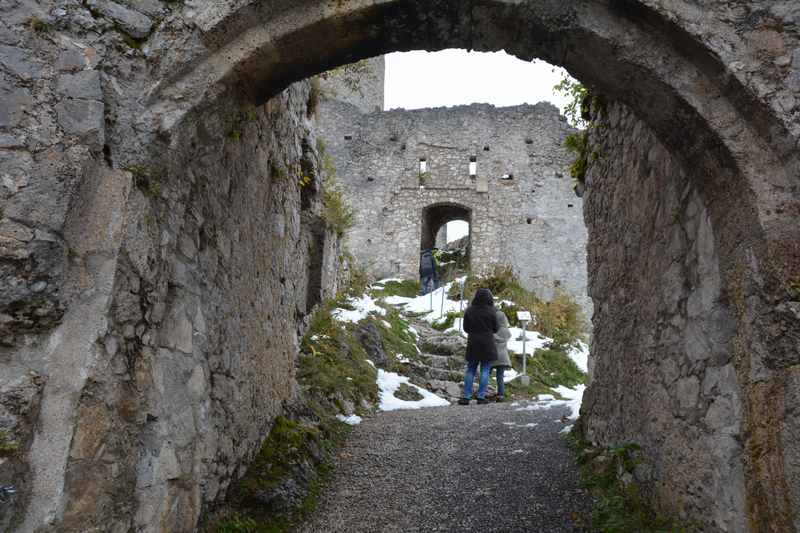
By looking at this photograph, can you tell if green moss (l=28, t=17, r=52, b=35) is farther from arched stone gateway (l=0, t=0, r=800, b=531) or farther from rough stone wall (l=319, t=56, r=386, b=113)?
rough stone wall (l=319, t=56, r=386, b=113)

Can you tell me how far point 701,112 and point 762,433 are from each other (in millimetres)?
1124

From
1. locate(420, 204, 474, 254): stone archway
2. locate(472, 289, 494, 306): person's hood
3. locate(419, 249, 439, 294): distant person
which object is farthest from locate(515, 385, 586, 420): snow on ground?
locate(420, 204, 474, 254): stone archway

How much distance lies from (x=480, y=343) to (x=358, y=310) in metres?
2.83

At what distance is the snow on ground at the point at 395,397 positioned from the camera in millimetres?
6668

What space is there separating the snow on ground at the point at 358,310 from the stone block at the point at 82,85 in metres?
6.13

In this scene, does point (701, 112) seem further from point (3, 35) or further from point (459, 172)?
point (459, 172)

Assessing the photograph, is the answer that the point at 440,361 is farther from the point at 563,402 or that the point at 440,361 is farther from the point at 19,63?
the point at 19,63

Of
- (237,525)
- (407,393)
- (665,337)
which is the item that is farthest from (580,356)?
(237,525)

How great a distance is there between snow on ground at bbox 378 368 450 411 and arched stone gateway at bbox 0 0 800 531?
3.97m

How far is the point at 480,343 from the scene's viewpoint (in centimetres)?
703

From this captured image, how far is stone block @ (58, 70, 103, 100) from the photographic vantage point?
1.93 meters

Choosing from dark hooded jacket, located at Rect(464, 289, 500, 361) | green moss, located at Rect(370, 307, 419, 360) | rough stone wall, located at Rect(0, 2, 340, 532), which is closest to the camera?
rough stone wall, located at Rect(0, 2, 340, 532)

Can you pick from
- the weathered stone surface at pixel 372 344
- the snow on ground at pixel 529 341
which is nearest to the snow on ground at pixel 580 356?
the snow on ground at pixel 529 341

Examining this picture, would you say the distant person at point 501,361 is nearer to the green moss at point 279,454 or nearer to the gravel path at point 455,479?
the gravel path at point 455,479
